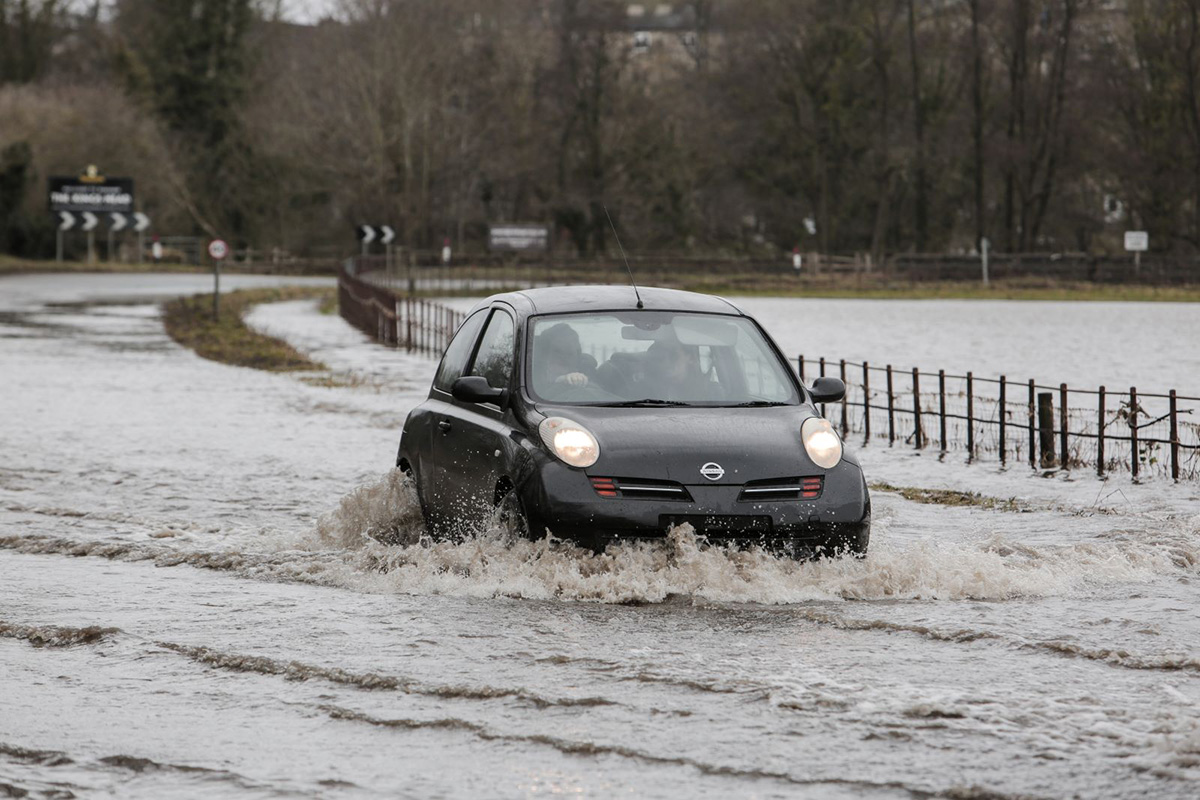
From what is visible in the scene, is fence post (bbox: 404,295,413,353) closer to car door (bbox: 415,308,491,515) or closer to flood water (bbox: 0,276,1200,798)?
flood water (bbox: 0,276,1200,798)

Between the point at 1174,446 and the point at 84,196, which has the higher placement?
the point at 84,196

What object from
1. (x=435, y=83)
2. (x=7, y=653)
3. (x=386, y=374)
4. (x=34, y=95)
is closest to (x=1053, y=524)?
(x=7, y=653)

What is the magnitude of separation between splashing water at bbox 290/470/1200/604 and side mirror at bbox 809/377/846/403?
2.99 ft

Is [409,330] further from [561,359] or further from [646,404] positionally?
[646,404]

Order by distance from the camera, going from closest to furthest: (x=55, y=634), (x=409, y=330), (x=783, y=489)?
(x=55, y=634) < (x=783, y=489) < (x=409, y=330)

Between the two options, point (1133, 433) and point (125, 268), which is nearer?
point (1133, 433)

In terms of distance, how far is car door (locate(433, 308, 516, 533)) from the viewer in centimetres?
980


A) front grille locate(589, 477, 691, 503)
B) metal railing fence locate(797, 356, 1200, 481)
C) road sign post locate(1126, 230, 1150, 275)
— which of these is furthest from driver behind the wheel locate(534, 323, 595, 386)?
road sign post locate(1126, 230, 1150, 275)

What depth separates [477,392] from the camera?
32.5ft

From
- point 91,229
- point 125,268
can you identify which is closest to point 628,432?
point 125,268

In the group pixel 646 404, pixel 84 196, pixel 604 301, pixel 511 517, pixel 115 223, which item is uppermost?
pixel 84 196

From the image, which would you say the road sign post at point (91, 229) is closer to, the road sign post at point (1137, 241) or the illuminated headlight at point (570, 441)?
the road sign post at point (1137, 241)

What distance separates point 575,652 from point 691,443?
1.68m

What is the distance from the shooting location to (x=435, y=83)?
83625 mm
